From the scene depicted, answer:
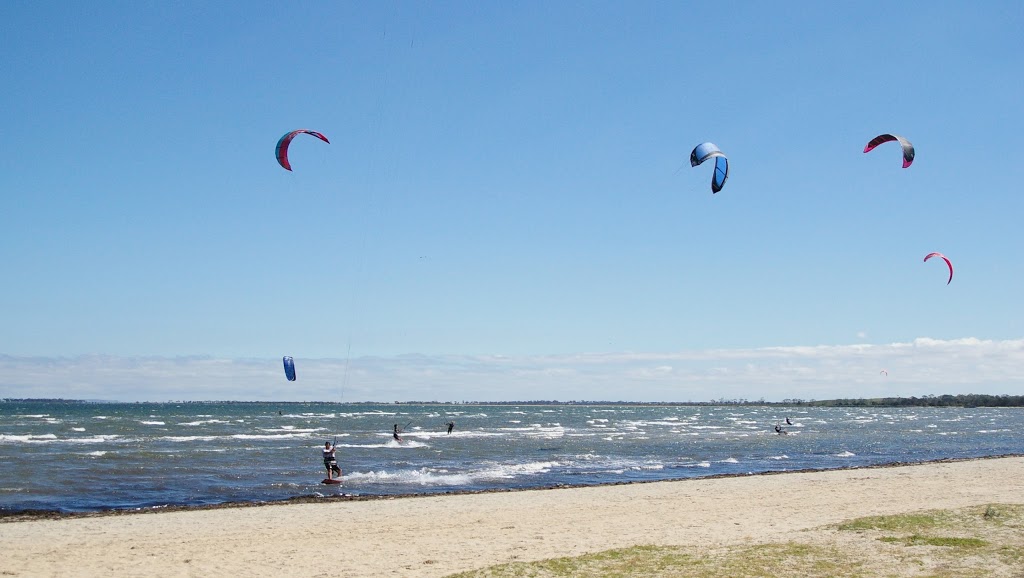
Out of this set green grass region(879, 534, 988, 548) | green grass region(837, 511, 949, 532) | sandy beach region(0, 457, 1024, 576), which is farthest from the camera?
green grass region(837, 511, 949, 532)

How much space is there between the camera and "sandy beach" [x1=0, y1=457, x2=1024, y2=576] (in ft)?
32.3

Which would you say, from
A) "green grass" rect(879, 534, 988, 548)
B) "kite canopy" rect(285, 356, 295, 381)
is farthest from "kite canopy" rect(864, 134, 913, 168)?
"kite canopy" rect(285, 356, 295, 381)

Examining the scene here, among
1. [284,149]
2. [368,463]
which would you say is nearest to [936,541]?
[284,149]

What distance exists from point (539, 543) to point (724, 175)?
8.94 metres

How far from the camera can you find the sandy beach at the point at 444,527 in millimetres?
9859

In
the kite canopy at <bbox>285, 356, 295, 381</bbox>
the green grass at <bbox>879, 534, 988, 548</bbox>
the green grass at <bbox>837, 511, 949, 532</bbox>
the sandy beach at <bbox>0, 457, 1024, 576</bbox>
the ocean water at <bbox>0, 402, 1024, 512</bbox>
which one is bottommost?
the ocean water at <bbox>0, 402, 1024, 512</bbox>

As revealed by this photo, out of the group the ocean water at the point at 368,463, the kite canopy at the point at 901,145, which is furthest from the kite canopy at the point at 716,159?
the ocean water at the point at 368,463

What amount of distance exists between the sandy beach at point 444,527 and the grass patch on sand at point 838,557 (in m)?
0.95

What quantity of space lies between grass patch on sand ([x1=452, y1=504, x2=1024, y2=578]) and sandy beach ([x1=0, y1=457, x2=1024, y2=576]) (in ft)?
3.11

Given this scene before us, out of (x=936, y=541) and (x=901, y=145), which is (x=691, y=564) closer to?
(x=936, y=541)

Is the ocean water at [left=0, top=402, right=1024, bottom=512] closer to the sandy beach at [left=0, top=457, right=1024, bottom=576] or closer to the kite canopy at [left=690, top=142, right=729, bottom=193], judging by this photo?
the sandy beach at [left=0, top=457, right=1024, bottom=576]

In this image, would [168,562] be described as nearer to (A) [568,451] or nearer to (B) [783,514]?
(B) [783,514]

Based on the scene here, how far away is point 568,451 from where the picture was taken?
3294cm

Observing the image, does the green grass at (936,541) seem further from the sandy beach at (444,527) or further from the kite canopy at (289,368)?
the kite canopy at (289,368)
